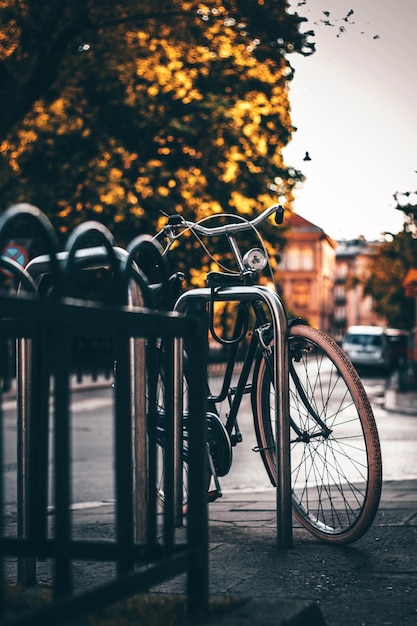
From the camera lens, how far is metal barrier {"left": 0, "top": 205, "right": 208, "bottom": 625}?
7.91ft

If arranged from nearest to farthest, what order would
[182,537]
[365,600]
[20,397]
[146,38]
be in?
[365,600]
[20,397]
[182,537]
[146,38]

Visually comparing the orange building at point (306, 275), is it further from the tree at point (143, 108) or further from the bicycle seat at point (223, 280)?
the bicycle seat at point (223, 280)

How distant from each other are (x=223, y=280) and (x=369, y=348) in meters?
36.3

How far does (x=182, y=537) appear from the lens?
516cm

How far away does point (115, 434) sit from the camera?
8.55ft

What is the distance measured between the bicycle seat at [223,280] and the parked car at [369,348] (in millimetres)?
34211

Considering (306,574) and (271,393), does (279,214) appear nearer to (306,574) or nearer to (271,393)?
(271,393)

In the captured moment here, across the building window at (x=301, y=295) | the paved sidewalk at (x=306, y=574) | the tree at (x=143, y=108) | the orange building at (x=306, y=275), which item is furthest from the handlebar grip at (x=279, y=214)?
the building window at (x=301, y=295)

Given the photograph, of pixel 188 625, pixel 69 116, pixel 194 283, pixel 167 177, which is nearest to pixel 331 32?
pixel 188 625

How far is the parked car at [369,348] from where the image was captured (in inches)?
1576

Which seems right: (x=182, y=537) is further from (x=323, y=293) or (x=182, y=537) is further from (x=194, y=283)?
(x=323, y=293)

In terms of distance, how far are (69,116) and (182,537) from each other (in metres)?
18.2

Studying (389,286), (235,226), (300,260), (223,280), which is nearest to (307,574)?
(223,280)

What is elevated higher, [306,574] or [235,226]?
[235,226]
